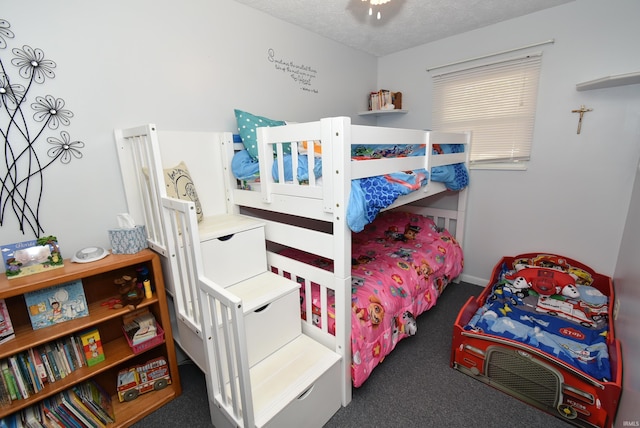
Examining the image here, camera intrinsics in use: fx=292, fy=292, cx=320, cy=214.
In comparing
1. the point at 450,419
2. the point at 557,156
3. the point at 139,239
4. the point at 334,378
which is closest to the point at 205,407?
the point at 334,378

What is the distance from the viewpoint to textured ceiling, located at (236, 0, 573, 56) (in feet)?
6.85

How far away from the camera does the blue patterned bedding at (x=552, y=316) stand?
1613mm

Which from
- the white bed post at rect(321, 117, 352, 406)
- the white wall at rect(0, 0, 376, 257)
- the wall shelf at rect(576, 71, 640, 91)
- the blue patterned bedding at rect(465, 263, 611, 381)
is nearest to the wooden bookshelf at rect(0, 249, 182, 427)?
the white wall at rect(0, 0, 376, 257)

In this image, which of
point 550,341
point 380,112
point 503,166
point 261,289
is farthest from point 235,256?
point 503,166

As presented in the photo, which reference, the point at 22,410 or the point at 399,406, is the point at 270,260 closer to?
the point at 399,406

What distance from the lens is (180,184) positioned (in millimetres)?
1687

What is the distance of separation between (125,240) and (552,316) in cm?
270

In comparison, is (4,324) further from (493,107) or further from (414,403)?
(493,107)

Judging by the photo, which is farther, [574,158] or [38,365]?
[574,158]

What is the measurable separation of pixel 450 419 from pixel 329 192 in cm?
135

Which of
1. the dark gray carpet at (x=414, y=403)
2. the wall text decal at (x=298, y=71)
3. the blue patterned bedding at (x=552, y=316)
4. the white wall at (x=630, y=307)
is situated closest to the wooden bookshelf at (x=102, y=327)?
the dark gray carpet at (x=414, y=403)

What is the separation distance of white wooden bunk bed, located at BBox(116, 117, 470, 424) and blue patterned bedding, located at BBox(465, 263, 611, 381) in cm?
99

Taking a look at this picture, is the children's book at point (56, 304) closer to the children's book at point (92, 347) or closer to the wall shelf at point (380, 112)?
the children's book at point (92, 347)

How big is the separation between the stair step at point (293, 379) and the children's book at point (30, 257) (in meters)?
1.07
